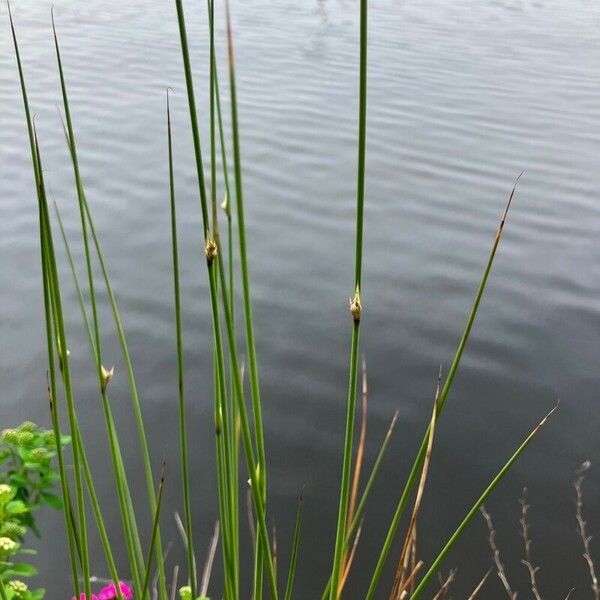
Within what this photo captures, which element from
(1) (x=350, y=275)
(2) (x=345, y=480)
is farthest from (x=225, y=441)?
(1) (x=350, y=275)

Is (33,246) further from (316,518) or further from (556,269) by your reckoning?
(556,269)

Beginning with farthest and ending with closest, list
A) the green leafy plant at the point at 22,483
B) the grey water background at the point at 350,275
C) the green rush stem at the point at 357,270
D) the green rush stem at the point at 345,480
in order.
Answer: the grey water background at the point at 350,275
the green leafy plant at the point at 22,483
the green rush stem at the point at 345,480
the green rush stem at the point at 357,270

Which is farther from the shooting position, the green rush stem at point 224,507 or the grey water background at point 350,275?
the grey water background at point 350,275

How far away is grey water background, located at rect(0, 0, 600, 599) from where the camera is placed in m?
2.77

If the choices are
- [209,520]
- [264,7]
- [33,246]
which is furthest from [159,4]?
[209,520]

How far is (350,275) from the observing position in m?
4.07

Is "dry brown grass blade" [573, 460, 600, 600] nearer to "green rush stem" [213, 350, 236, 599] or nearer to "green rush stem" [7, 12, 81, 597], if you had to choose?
"green rush stem" [213, 350, 236, 599]

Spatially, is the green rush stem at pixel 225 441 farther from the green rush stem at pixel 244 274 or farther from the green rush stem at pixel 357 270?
the green rush stem at pixel 357 270

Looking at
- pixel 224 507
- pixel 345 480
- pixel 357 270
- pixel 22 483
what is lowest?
pixel 22 483

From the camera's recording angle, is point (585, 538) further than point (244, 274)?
Yes

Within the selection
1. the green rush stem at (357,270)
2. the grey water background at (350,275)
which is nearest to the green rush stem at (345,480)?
the green rush stem at (357,270)

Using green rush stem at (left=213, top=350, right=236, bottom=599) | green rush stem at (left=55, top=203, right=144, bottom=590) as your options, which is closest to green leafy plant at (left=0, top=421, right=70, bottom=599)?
green rush stem at (left=55, top=203, right=144, bottom=590)

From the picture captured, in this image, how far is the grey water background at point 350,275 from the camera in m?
2.77

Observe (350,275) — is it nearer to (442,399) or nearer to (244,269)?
(442,399)
